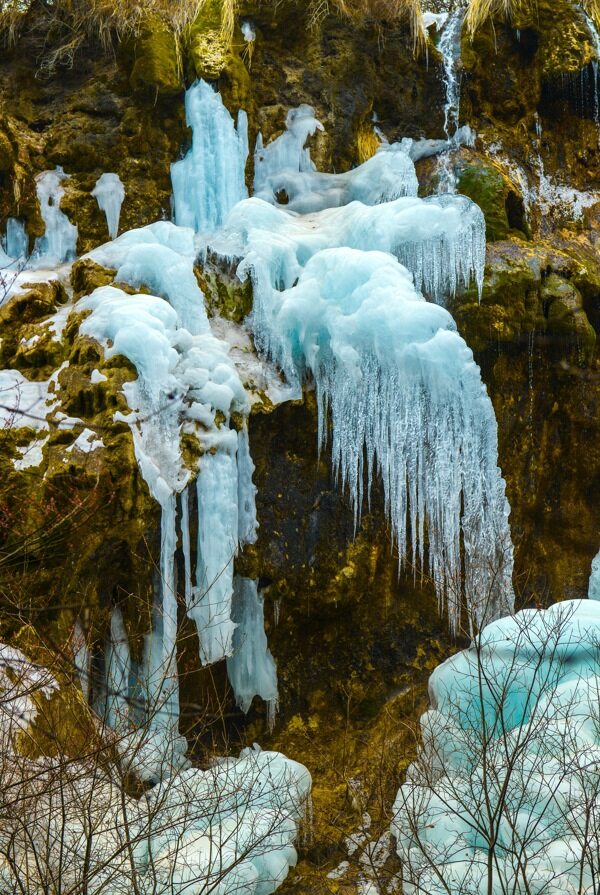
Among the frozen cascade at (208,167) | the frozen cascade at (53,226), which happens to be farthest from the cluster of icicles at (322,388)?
the frozen cascade at (53,226)

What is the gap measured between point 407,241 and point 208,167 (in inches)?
96.2

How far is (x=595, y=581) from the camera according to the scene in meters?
9.75

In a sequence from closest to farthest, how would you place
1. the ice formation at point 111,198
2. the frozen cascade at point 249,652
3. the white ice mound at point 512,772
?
the white ice mound at point 512,772, the frozen cascade at point 249,652, the ice formation at point 111,198

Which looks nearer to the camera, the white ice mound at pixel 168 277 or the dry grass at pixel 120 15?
the white ice mound at pixel 168 277

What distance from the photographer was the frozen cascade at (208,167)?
32.4 feet

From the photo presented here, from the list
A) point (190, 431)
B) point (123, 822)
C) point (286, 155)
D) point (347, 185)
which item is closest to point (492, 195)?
point (347, 185)

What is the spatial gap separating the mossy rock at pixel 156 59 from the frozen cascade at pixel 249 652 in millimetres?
5242

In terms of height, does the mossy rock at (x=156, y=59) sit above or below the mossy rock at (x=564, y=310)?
above

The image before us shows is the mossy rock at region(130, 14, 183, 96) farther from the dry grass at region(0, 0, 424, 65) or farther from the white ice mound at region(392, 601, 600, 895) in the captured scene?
the white ice mound at region(392, 601, 600, 895)

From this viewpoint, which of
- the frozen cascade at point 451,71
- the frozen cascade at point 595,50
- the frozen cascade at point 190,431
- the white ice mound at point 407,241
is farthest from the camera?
the frozen cascade at point 595,50

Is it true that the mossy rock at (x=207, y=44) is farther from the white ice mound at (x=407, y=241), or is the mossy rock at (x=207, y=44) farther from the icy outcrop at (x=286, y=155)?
the white ice mound at (x=407, y=241)

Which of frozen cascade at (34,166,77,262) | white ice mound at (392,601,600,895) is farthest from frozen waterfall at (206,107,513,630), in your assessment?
frozen cascade at (34,166,77,262)

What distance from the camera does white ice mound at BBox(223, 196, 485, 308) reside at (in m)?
8.70

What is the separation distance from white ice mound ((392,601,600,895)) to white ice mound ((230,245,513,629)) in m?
1.74
